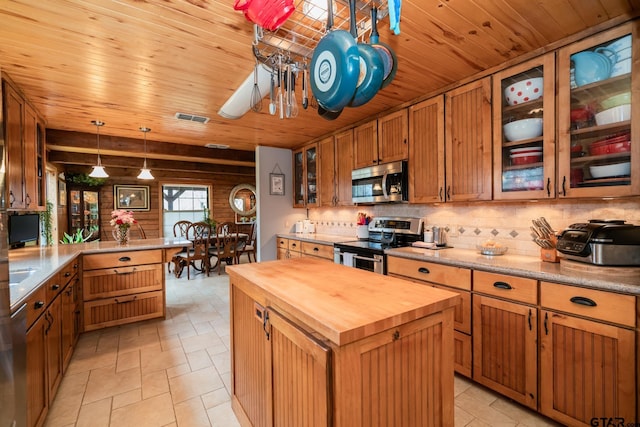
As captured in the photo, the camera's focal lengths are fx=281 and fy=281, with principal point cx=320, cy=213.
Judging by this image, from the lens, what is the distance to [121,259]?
3.03 m

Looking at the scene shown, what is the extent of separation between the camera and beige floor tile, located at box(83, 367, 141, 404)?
78.1 inches

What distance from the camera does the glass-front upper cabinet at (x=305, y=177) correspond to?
14.5ft

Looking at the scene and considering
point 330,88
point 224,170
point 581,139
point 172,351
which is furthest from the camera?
point 224,170

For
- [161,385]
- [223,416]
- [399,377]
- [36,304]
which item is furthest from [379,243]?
[36,304]

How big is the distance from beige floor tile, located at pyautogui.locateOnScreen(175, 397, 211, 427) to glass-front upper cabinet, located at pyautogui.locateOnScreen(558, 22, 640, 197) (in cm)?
272

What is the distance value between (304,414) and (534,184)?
210 cm

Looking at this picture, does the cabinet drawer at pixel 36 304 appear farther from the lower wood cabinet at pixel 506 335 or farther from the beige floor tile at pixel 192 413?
the lower wood cabinet at pixel 506 335

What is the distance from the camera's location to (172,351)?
2590mm

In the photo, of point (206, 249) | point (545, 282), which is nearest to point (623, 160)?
point (545, 282)

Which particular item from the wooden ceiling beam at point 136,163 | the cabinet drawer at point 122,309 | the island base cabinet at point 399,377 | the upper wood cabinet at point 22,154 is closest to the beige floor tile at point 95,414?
the cabinet drawer at point 122,309

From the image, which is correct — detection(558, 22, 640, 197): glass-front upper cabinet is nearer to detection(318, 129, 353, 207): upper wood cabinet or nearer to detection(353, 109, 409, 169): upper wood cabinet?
detection(353, 109, 409, 169): upper wood cabinet

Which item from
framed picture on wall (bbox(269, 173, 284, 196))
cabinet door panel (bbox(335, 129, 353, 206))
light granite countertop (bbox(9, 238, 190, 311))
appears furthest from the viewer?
framed picture on wall (bbox(269, 173, 284, 196))

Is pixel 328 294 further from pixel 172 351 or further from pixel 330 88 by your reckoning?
pixel 172 351

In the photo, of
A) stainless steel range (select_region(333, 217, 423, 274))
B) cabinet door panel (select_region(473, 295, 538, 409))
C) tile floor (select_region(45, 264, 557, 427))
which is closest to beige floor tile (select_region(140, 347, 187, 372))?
tile floor (select_region(45, 264, 557, 427))
